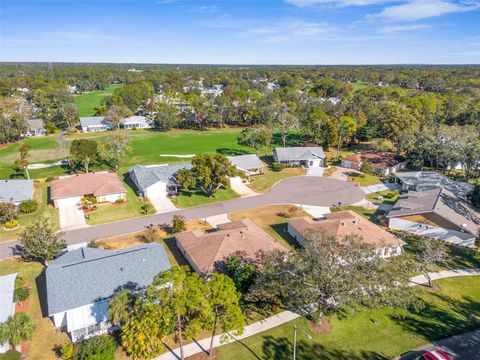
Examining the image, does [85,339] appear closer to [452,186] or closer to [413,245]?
[413,245]

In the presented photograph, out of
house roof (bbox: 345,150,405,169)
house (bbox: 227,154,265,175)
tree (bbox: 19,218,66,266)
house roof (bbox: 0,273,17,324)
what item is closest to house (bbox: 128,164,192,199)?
house (bbox: 227,154,265,175)

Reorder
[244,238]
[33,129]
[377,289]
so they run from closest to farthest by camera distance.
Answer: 1. [377,289]
2. [244,238]
3. [33,129]

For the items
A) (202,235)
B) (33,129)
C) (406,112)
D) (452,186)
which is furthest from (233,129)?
(202,235)

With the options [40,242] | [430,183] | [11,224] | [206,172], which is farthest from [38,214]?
[430,183]

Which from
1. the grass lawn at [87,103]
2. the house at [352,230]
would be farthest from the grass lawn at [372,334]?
the grass lawn at [87,103]

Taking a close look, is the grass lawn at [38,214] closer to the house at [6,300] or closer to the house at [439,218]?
the house at [6,300]

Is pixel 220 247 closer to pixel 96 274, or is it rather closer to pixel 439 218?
pixel 96 274
